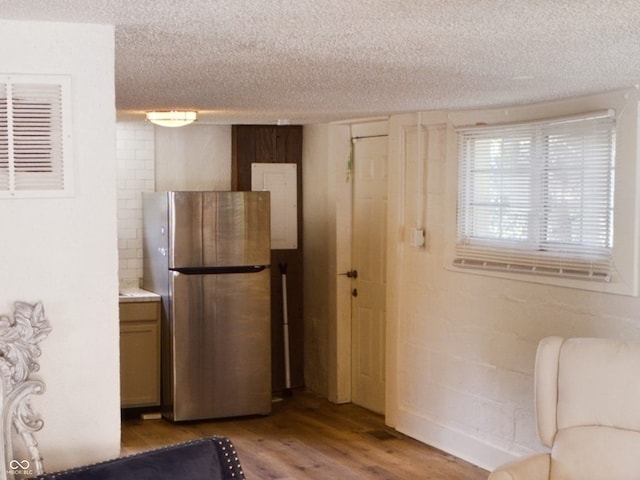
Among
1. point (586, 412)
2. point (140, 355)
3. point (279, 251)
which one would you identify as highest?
point (279, 251)

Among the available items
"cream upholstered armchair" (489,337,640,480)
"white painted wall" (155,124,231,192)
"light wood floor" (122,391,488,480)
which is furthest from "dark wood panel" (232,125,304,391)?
"cream upholstered armchair" (489,337,640,480)

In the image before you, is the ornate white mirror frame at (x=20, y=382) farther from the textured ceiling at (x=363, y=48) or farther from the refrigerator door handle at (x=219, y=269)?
the refrigerator door handle at (x=219, y=269)

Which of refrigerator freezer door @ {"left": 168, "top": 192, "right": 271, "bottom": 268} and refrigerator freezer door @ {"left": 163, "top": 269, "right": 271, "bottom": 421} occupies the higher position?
refrigerator freezer door @ {"left": 168, "top": 192, "right": 271, "bottom": 268}

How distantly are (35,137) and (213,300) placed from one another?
4.02 metres

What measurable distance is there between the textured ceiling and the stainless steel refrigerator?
5.21 ft

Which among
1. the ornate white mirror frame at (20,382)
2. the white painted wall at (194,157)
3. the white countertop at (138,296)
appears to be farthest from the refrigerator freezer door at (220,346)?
the ornate white mirror frame at (20,382)

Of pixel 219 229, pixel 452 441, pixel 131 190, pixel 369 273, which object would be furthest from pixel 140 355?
pixel 452 441

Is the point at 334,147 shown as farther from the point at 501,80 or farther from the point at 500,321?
the point at 501,80

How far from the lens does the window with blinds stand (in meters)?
4.78

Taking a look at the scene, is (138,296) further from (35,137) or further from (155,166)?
(35,137)

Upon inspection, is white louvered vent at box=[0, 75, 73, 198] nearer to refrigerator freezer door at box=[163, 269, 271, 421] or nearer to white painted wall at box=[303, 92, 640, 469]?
white painted wall at box=[303, 92, 640, 469]

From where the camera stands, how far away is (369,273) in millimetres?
7156

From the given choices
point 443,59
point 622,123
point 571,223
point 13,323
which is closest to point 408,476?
point 571,223

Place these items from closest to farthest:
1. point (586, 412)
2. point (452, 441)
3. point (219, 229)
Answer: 1. point (586, 412)
2. point (452, 441)
3. point (219, 229)
